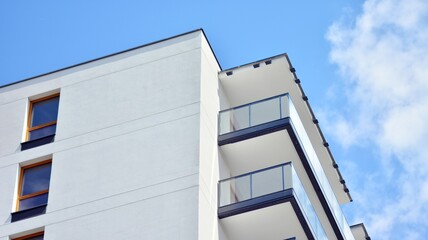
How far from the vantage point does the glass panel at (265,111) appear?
3434 centimetres

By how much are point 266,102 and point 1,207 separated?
862 cm

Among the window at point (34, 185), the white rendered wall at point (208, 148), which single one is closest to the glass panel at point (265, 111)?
the white rendered wall at point (208, 148)

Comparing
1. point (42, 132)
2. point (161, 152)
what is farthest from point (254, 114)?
point (42, 132)

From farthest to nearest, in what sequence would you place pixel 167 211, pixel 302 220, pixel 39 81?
pixel 39 81 < pixel 302 220 < pixel 167 211

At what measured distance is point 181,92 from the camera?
33.5 m

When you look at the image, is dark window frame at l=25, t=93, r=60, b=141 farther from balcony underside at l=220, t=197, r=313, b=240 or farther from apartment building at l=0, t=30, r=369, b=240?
balcony underside at l=220, t=197, r=313, b=240

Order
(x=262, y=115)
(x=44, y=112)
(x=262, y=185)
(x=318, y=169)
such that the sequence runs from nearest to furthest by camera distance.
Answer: (x=262, y=185) → (x=262, y=115) → (x=44, y=112) → (x=318, y=169)

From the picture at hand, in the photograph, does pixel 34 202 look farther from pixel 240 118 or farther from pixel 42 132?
pixel 240 118

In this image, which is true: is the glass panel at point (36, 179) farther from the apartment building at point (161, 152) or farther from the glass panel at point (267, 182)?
the glass panel at point (267, 182)

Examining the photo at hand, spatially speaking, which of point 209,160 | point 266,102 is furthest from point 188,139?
point 266,102

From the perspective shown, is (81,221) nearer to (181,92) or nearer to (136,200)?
(136,200)

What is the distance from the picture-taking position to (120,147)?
108 feet

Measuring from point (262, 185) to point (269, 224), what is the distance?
45.9 inches

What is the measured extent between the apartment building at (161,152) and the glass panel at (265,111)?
0.04 meters
